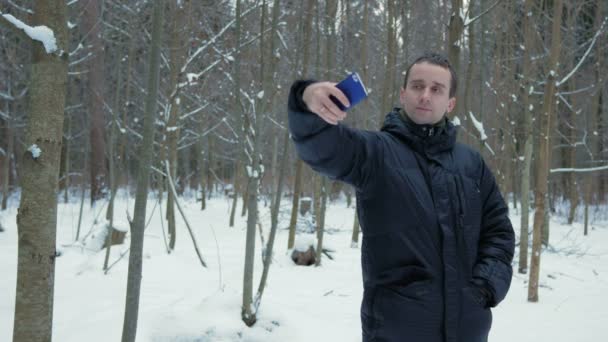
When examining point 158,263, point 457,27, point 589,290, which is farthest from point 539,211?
point 158,263

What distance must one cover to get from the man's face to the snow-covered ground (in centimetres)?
311

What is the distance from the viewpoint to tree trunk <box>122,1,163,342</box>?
8.89 ft

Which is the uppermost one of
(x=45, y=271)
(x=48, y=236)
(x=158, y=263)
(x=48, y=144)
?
(x=48, y=144)

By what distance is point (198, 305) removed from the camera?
15.1 ft

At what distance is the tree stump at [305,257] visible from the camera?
777 cm

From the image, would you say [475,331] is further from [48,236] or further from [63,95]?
[63,95]

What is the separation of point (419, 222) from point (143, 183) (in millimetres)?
1858

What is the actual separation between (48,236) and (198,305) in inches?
98.2

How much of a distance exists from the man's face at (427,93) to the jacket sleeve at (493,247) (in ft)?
1.10

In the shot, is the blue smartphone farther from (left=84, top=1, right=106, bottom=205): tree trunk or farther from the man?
(left=84, top=1, right=106, bottom=205): tree trunk

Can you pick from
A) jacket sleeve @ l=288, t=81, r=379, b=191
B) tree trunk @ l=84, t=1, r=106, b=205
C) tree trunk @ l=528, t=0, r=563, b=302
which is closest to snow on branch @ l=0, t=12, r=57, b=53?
jacket sleeve @ l=288, t=81, r=379, b=191

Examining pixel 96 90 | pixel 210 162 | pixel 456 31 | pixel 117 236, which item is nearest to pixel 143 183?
pixel 456 31

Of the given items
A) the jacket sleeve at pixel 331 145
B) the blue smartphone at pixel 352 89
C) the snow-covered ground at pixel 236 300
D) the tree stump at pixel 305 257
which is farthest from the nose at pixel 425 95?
the tree stump at pixel 305 257

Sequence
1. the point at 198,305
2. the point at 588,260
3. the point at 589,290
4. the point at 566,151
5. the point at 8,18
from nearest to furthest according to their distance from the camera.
→ 1. the point at 8,18
2. the point at 198,305
3. the point at 589,290
4. the point at 588,260
5. the point at 566,151
